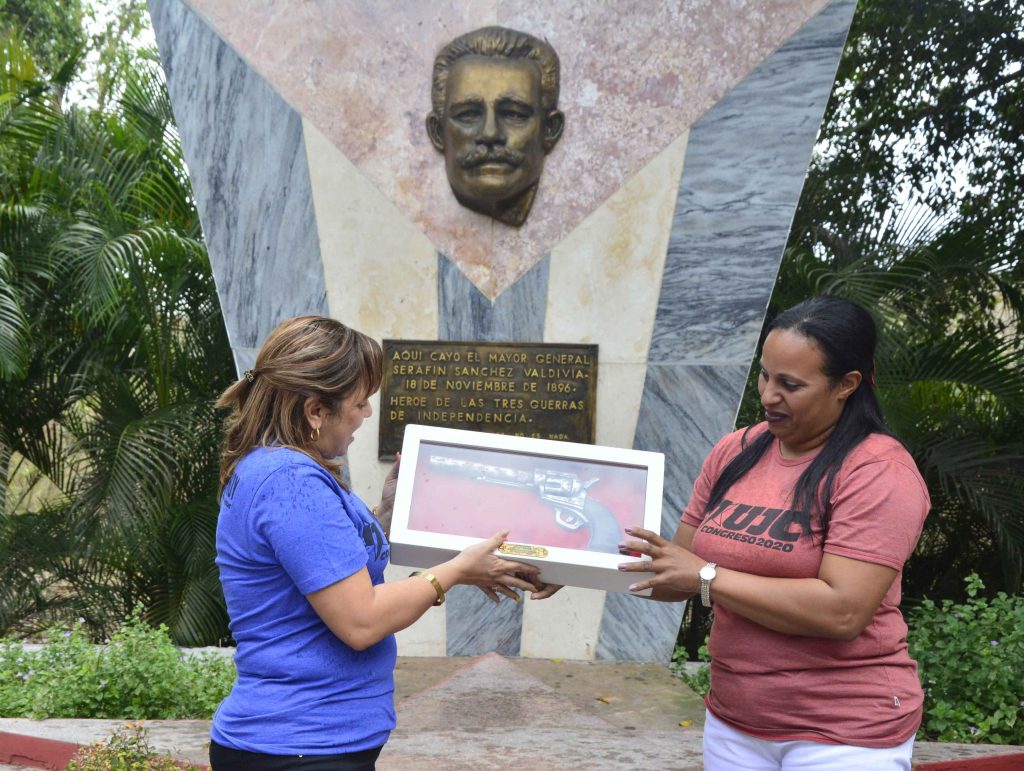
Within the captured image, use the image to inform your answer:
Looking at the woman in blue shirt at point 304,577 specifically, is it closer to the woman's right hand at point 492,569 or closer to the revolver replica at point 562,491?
the woman's right hand at point 492,569

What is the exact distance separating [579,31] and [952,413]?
3.74 m

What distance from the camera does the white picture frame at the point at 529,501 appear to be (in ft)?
9.44

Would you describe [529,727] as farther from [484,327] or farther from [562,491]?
[484,327]

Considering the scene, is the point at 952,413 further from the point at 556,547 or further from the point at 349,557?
the point at 349,557

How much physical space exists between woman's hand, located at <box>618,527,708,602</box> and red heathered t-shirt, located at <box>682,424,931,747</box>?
6 cm

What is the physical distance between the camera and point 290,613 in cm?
216

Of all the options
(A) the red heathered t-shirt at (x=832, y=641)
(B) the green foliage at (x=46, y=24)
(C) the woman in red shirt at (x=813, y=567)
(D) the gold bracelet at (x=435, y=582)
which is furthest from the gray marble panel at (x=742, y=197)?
(B) the green foliage at (x=46, y=24)

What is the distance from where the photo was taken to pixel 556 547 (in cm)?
287

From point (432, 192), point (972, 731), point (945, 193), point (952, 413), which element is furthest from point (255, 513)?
point (945, 193)

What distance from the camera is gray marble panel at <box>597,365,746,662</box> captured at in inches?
233

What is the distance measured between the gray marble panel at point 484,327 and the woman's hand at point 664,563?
328 centimetres

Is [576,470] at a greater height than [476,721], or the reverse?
[576,470]

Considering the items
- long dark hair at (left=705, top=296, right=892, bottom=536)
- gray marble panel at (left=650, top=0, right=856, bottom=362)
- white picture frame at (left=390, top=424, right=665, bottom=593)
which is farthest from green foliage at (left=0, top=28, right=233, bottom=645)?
long dark hair at (left=705, top=296, right=892, bottom=536)

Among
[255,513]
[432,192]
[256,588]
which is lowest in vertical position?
[256,588]
